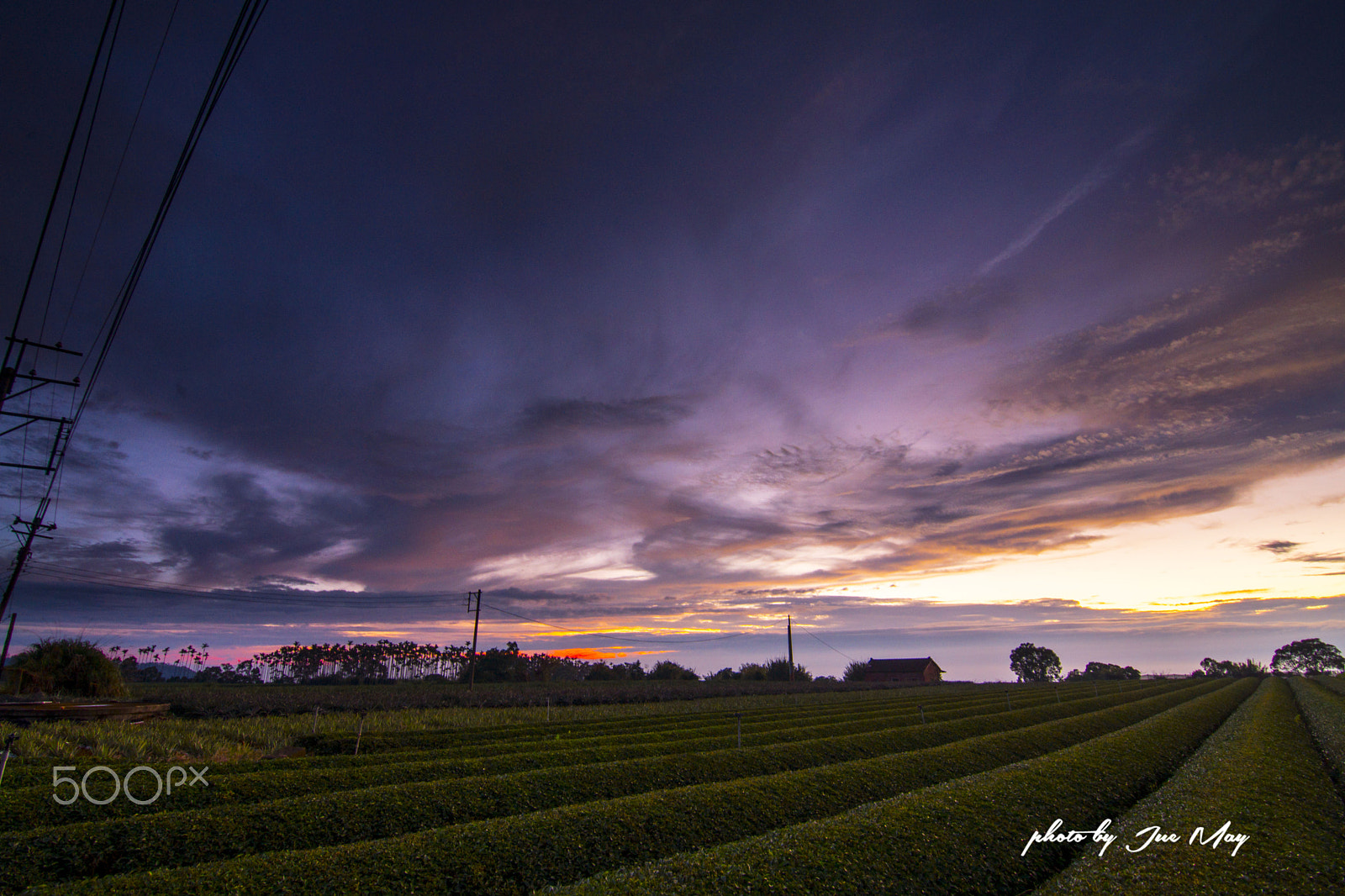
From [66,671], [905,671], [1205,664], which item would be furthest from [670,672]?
[1205,664]

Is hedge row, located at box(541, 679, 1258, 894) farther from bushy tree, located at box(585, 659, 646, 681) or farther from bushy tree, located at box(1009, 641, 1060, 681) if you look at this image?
bushy tree, located at box(1009, 641, 1060, 681)

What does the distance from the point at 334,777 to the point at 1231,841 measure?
2145 cm

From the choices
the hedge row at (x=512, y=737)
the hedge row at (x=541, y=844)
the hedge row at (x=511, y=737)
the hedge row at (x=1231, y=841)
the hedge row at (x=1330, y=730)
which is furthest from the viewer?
the hedge row at (x=511, y=737)

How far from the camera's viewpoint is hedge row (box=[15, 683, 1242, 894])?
888 centimetres

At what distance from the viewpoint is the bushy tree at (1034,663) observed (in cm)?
18450

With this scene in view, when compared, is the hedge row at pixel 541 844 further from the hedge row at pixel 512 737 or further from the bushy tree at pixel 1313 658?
the bushy tree at pixel 1313 658

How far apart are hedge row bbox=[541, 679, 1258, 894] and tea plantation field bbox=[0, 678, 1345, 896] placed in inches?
1.9

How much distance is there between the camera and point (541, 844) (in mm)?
11180

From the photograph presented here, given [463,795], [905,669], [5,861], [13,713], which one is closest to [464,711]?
[13,713]

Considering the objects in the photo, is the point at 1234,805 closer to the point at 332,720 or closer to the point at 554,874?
the point at 554,874

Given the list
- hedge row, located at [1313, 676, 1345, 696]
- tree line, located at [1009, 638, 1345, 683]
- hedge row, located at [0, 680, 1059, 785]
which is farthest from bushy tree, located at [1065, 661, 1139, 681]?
hedge row, located at [0, 680, 1059, 785]

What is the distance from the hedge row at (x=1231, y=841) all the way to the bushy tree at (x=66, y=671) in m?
60.3

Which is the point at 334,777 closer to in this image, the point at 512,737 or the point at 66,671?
the point at 512,737

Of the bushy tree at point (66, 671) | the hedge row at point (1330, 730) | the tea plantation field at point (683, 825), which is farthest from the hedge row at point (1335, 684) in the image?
the bushy tree at point (66, 671)
